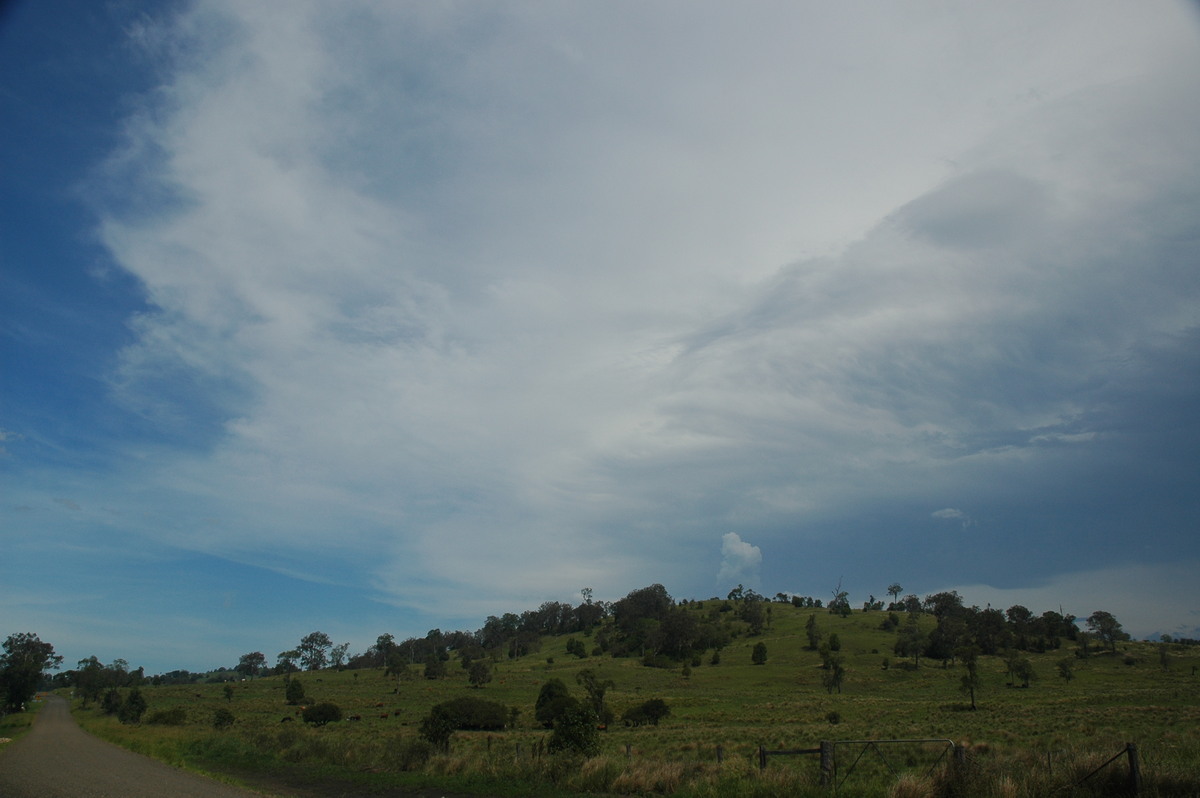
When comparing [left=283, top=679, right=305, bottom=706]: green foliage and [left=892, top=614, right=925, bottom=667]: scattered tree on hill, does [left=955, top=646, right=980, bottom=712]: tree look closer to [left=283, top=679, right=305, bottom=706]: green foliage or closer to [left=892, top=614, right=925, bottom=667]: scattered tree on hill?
[left=892, top=614, right=925, bottom=667]: scattered tree on hill

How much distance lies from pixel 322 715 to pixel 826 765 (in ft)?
163

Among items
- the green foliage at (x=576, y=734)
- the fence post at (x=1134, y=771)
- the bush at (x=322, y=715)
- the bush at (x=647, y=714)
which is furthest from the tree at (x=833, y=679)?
the fence post at (x=1134, y=771)

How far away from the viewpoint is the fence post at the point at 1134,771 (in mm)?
12884

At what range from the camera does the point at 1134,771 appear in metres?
13.1

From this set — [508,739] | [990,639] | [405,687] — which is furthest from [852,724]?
[990,639]

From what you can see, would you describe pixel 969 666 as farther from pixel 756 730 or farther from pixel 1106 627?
pixel 1106 627

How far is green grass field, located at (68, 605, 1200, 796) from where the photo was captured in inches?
646

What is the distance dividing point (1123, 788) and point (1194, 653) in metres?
124

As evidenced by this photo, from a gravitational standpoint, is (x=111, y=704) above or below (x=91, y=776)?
below

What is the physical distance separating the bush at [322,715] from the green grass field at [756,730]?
1.28 meters

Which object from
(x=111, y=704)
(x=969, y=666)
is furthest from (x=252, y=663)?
(x=969, y=666)

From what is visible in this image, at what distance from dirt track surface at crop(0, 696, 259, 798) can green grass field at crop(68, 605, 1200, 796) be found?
2.52 meters

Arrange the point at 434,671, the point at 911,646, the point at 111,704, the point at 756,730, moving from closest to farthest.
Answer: the point at 756,730, the point at 111,704, the point at 911,646, the point at 434,671

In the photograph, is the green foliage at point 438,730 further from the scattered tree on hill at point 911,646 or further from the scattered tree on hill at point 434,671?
the scattered tree on hill at point 911,646
